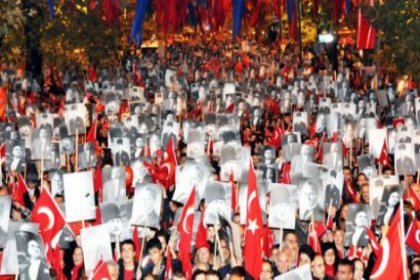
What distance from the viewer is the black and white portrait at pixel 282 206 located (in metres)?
15.7

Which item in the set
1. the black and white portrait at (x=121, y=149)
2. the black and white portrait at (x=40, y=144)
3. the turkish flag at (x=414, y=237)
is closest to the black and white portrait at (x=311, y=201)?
the turkish flag at (x=414, y=237)

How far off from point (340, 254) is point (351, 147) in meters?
7.80

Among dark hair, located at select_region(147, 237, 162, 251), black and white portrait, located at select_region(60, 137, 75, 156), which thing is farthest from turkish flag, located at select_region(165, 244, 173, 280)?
black and white portrait, located at select_region(60, 137, 75, 156)

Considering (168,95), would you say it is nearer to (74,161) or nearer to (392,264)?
(74,161)

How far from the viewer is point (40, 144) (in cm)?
2248

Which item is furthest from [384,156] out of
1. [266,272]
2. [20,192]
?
[266,272]

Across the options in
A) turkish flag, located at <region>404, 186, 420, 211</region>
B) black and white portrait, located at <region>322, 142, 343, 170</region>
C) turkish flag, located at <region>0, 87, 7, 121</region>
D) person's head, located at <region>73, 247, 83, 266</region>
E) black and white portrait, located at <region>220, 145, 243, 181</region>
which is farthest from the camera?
turkish flag, located at <region>0, 87, 7, 121</region>

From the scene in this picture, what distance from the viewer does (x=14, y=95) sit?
33.3 metres

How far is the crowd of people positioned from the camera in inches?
569

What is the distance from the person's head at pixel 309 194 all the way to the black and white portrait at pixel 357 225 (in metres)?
1.01

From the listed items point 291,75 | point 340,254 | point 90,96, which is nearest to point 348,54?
point 291,75

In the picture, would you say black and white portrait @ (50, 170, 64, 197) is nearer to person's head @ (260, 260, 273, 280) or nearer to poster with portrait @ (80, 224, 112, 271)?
poster with portrait @ (80, 224, 112, 271)

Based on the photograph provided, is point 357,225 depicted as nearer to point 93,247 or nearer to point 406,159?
Result: point 93,247

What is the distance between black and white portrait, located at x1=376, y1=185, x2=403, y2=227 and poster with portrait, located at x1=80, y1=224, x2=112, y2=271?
11.5 feet
